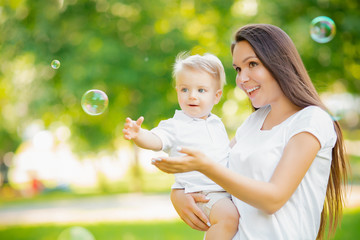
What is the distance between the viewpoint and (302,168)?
1936 millimetres

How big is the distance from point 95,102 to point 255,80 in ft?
4.67

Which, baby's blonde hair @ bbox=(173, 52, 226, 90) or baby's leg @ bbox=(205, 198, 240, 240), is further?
baby's blonde hair @ bbox=(173, 52, 226, 90)

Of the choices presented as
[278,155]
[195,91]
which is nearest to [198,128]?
[195,91]

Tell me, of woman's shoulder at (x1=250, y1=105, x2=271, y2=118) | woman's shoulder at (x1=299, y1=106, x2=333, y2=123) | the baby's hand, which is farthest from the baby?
woman's shoulder at (x1=299, y1=106, x2=333, y2=123)

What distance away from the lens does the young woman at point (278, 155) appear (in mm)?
1875

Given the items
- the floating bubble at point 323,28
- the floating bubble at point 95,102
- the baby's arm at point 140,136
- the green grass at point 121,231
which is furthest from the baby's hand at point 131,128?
the green grass at point 121,231

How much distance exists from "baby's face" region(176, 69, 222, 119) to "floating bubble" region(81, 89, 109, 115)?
83 cm

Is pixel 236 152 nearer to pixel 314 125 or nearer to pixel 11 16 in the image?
pixel 314 125

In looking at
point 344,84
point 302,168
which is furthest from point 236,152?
point 344,84

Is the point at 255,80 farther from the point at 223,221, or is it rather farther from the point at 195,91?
the point at 223,221

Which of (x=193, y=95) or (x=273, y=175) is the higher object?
(x=193, y=95)

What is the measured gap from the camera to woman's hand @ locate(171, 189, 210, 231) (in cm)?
236

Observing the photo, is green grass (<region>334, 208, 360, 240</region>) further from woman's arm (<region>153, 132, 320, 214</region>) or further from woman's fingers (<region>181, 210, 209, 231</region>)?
woman's arm (<region>153, 132, 320, 214</region>)

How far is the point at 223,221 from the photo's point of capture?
2.21 meters
